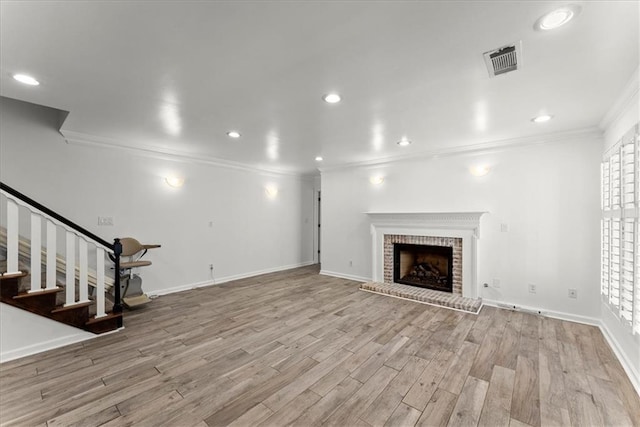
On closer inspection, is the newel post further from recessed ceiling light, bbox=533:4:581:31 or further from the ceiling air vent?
recessed ceiling light, bbox=533:4:581:31

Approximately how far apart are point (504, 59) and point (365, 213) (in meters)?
3.78

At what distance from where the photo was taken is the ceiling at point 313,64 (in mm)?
1530

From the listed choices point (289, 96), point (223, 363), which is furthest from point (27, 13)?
point (223, 363)

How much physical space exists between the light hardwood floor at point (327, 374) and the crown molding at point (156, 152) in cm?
261

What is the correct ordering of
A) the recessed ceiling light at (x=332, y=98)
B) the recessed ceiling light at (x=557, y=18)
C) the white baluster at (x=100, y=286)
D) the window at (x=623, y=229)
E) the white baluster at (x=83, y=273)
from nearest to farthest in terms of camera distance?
the recessed ceiling light at (x=557, y=18) < the window at (x=623, y=229) < the recessed ceiling light at (x=332, y=98) < the white baluster at (x=83, y=273) < the white baluster at (x=100, y=286)

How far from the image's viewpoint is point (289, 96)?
8.48 ft

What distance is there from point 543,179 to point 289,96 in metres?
3.72

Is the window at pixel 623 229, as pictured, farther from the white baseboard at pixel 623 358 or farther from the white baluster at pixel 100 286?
the white baluster at pixel 100 286

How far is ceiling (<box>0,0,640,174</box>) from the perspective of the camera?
1530 millimetres

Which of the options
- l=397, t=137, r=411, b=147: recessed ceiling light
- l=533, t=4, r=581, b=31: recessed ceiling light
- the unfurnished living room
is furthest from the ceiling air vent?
l=397, t=137, r=411, b=147: recessed ceiling light

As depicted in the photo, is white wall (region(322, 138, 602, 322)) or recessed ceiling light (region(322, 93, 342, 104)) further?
white wall (region(322, 138, 602, 322))

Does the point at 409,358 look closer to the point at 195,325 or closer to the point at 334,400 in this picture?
the point at 334,400

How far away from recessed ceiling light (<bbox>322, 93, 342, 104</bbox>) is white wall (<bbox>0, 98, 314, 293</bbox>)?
138 inches

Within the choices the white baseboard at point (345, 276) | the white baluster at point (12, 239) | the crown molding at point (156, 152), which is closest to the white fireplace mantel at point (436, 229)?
the white baseboard at point (345, 276)
